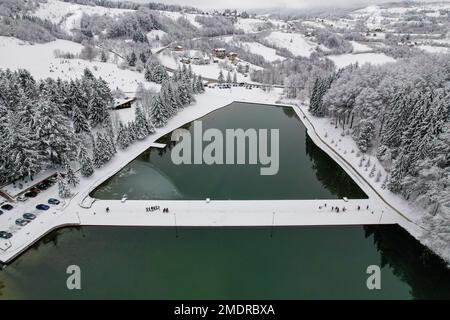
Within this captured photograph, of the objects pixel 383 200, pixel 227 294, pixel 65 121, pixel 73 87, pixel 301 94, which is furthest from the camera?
pixel 301 94

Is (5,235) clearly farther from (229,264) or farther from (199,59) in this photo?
(199,59)

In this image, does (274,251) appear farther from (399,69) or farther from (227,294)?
(399,69)

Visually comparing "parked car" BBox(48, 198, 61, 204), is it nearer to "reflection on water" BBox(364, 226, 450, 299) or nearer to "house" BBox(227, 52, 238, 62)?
"reflection on water" BBox(364, 226, 450, 299)

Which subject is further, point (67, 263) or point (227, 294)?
point (67, 263)

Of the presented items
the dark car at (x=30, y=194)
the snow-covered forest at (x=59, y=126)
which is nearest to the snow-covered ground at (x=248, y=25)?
the snow-covered forest at (x=59, y=126)

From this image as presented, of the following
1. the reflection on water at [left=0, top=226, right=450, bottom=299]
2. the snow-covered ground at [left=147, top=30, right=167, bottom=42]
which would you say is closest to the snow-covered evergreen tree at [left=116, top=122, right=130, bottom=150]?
the reflection on water at [left=0, top=226, right=450, bottom=299]

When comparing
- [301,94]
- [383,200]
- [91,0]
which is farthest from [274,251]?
[91,0]
